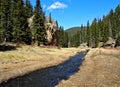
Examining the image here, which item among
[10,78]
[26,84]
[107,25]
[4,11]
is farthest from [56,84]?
[107,25]

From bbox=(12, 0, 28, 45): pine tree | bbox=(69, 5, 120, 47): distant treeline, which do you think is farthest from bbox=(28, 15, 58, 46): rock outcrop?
bbox=(69, 5, 120, 47): distant treeline

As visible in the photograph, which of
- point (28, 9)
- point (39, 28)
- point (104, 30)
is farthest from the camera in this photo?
point (104, 30)

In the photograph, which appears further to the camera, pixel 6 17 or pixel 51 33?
pixel 51 33

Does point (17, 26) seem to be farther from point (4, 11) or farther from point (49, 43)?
point (49, 43)

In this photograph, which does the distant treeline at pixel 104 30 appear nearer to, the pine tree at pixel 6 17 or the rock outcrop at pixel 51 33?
the rock outcrop at pixel 51 33

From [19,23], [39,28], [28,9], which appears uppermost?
[28,9]

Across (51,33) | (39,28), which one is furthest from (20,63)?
(51,33)

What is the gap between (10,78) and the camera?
23.4 metres

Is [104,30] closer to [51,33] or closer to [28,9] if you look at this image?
[51,33]

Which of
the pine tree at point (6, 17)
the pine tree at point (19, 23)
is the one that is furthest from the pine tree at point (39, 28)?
the pine tree at point (6, 17)

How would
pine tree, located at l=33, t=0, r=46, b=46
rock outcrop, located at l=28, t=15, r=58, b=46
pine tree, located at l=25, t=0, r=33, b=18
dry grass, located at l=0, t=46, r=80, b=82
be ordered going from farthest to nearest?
rock outcrop, located at l=28, t=15, r=58, b=46, pine tree, located at l=25, t=0, r=33, b=18, pine tree, located at l=33, t=0, r=46, b=46, dry grass, located at l=0, t=46, r=80, b=82

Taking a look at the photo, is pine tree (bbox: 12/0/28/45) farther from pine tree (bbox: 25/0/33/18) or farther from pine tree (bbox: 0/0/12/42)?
pine tree (bbox: 25/0/33/18)

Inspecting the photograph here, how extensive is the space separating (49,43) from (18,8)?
57.0 ft

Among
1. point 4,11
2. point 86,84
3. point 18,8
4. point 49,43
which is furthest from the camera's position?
point 49,43
